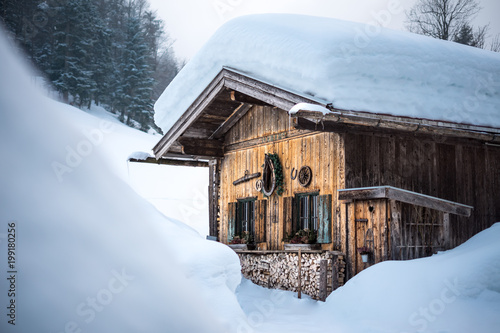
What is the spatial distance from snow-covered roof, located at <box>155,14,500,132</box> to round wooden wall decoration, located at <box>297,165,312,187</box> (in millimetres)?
2122

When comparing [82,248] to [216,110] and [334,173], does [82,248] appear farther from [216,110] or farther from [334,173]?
[216,110]

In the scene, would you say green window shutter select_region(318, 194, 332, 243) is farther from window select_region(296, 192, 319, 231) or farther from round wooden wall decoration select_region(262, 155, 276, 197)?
round wooden wall decoration select_region(262, 155, 276, 197)

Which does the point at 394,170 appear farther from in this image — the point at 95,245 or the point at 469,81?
the point at 95,245

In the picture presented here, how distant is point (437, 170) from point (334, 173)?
8.22ft

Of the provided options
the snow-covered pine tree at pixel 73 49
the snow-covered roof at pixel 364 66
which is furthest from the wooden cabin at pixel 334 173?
the snow-covered pine tree at pixel 73 49

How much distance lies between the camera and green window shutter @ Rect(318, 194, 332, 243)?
34.4ft

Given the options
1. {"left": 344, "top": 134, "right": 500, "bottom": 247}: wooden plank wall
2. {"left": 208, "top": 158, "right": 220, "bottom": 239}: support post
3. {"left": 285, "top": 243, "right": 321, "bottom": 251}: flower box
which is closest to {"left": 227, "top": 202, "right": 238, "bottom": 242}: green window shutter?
{"left": 208, "top": 158, "right": 220, "bottom": 239}: support post

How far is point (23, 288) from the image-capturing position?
2156 millimetres

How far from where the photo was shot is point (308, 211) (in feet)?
36.8

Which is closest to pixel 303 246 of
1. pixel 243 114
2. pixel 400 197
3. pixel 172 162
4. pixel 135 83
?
pixel 400 197

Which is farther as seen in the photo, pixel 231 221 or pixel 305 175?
pixel 231 221

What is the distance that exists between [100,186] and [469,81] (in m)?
10.6

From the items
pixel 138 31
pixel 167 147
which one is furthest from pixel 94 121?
pixel 167 147

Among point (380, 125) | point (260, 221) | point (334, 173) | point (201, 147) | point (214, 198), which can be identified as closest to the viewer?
point (380, 125)
